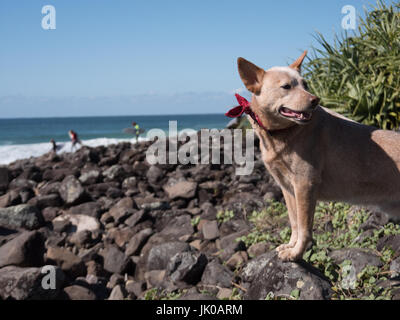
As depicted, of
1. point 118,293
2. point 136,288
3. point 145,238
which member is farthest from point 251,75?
point 145,238

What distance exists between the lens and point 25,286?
564 cm

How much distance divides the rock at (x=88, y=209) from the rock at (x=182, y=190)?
173 centimetres

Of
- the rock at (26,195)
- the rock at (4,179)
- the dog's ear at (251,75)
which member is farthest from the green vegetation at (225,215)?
the rock at (4,179)

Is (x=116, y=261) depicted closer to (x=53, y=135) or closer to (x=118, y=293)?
(x=118, y=293)

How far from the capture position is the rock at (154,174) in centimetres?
1126

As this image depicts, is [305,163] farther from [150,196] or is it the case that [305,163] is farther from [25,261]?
[150,196]

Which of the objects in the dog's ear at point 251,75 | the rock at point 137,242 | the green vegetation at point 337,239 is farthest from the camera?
the rock at point 137,242

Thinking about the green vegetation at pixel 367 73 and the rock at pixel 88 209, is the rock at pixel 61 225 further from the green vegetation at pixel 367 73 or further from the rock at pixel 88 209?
the green vegetation at pixel 367 73

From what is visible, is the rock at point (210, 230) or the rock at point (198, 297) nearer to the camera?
the rock at point (198, 297)

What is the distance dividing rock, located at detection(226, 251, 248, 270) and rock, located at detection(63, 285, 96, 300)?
216 cm

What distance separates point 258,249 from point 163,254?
1553mm
